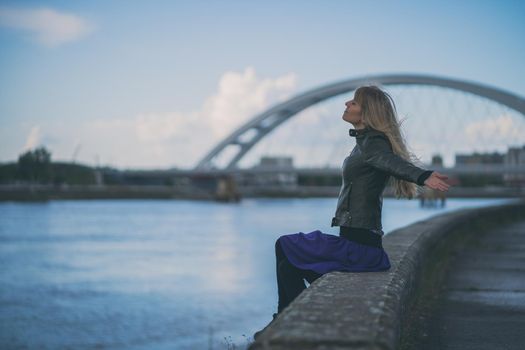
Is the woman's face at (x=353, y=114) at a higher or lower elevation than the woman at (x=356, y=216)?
higher

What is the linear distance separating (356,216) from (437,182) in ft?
2.00

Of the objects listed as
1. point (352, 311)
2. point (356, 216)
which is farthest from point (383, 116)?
point (352, 311)

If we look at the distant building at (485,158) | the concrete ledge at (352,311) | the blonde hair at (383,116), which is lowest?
the concrete ledge at (352,311)

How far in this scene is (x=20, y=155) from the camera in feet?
405

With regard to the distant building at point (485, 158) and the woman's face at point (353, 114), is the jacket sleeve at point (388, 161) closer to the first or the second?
the woman's face at point (353, 114)

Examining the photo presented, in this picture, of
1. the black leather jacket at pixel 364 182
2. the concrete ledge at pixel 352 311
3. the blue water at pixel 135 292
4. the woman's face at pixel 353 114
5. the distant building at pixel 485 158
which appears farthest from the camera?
the distant building at pixel 485 158

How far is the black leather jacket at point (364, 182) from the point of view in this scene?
145 inches

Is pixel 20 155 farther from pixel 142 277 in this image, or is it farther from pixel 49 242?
pixel 142 277

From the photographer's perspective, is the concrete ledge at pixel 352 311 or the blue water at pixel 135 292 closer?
the concrete ledge at pixel 352 311

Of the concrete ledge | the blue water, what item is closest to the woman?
the concrete ledge

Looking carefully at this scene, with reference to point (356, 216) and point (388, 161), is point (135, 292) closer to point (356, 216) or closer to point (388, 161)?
point (356, 216)

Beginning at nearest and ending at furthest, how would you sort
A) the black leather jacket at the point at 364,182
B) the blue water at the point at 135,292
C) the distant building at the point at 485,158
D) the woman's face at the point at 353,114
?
the black leather jacket at the point at 364,182
the woman's face at the point at 353,114
the blue water at the point at 135,292
the distant building at the point at 485,158

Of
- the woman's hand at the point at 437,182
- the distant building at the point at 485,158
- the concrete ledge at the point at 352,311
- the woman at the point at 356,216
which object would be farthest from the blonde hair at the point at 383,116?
the distant building at the point at 485,158

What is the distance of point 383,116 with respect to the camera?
3.75 m
